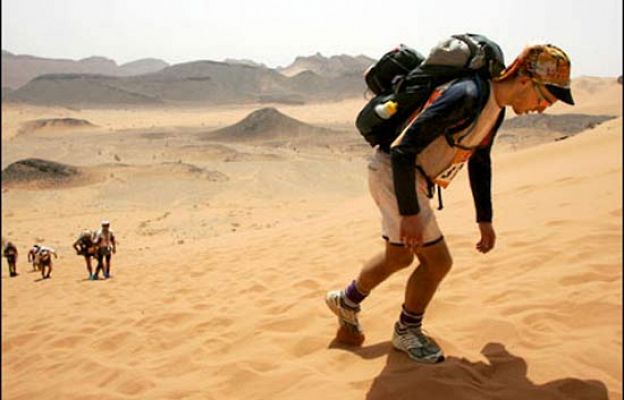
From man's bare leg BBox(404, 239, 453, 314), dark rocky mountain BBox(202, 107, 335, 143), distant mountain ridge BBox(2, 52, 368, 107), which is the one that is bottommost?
man's bare leg BBox(404, 239, 453, 314)

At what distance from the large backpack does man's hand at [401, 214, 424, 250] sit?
0.45 meters

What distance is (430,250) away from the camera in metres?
2.84

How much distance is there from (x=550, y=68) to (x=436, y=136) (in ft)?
1.92

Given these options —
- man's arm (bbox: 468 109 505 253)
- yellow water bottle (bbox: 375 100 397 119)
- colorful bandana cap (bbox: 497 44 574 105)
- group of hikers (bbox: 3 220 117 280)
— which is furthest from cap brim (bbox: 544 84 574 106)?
group of hikers (bbox: 3 220 117 280)

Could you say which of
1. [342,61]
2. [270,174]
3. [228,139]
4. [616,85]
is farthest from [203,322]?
[342,61]

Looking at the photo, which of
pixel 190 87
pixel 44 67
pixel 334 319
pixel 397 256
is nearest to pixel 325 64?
pixel 190 87

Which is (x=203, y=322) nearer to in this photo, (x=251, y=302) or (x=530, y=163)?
(x=251, y=302)

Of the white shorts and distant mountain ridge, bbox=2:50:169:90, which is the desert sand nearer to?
the white shorts

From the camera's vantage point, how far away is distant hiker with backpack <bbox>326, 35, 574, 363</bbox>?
2.50m

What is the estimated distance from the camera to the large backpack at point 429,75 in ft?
8.52

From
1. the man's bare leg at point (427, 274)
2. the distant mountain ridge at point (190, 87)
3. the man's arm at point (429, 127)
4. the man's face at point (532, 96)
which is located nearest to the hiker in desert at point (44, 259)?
the man's bare leg at point (427, 274)

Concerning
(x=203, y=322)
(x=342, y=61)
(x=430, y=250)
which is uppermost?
(x=342, y=61)

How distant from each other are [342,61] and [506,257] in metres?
111

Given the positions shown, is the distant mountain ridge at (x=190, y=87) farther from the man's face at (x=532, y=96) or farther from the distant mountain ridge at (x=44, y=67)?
the man's face at (x=532, y=96)
